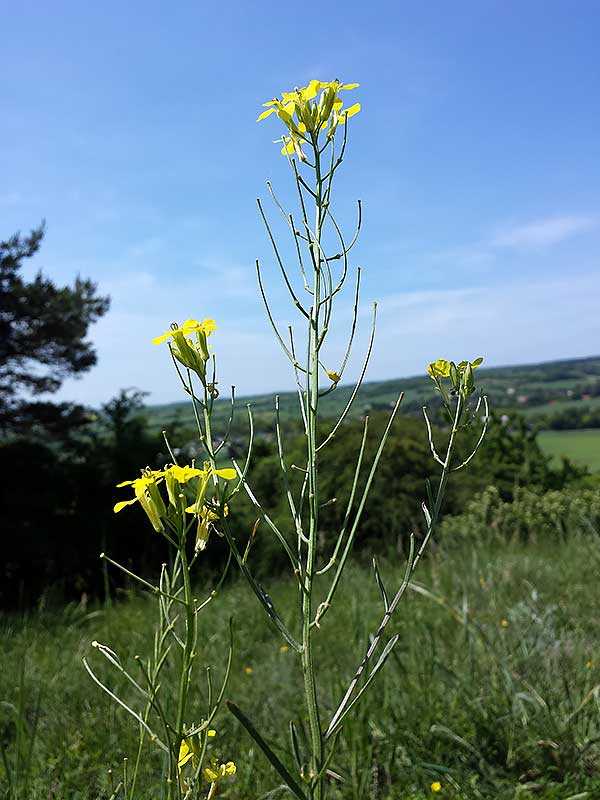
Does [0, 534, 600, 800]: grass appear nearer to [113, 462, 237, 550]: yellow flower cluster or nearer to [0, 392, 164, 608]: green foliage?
[113, 462, 237, 550]: yellow flower cluster

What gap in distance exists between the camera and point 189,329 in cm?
120

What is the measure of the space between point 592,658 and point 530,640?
25 centimetres

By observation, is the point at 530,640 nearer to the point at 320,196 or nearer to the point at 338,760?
the point at 338,760

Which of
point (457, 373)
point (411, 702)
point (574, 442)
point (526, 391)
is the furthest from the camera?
point (526, 391)

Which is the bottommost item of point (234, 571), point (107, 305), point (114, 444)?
point (234, 571)

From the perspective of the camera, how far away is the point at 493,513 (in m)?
6.45

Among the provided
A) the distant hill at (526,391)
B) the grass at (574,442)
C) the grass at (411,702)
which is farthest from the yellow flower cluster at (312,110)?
the grass at (574,442)

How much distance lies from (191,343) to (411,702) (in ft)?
6.54

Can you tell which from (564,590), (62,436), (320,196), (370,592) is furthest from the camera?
(62,436)

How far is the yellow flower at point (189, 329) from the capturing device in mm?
1202

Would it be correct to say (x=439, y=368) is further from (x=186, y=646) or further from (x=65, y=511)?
(x=65, y=511)

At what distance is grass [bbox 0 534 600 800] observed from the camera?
2.29 metres

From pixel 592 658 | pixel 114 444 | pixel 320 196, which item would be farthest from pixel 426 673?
pixel 114 444

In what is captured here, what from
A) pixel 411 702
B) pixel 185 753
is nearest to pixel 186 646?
pixel 185 753
